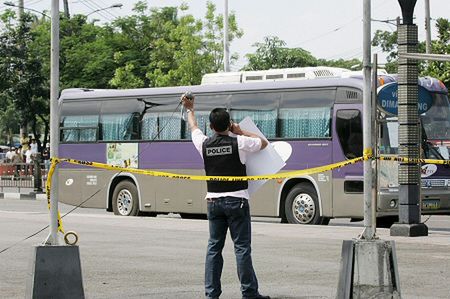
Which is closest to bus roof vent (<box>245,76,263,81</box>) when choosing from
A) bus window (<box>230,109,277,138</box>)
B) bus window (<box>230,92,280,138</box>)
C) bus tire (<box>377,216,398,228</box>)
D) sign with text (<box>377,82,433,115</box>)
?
bus window (<box>230,92,280,138</box>)

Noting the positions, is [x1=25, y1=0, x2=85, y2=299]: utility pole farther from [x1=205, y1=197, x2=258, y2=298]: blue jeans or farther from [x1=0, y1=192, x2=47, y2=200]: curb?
[x1=0, y1=192, x2=47, y2=200]: curb

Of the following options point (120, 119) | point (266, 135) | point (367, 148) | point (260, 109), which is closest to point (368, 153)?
point (367, 148)

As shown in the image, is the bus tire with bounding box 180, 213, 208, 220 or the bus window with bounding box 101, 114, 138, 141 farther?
the bus window with bounding box 101, 114, 138, 141

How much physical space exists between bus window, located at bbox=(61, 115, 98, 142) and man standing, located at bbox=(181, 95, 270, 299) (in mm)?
17451

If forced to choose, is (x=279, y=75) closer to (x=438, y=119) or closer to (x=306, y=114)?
(x=306, y=114)

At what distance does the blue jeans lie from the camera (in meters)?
9.96

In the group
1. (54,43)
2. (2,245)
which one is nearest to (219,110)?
(54,43)

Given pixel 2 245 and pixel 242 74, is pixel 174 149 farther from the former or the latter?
pixel 2 245

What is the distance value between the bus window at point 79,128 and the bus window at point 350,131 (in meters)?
7.35

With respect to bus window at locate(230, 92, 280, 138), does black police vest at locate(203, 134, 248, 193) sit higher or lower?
lower

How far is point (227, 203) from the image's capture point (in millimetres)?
9945

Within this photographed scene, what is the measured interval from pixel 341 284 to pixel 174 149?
16028mm

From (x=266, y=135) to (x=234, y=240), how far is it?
45.6 ft

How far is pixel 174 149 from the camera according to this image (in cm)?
2544
